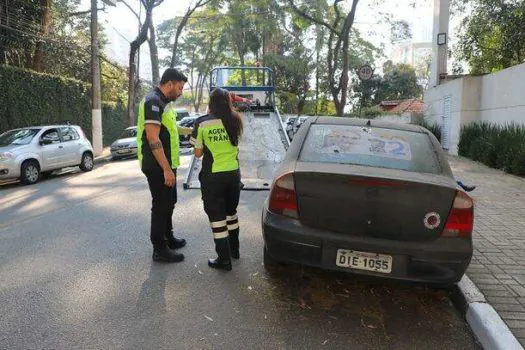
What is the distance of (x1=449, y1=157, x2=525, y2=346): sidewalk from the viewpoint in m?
3.75

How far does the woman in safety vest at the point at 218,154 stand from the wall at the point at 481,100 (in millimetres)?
9707

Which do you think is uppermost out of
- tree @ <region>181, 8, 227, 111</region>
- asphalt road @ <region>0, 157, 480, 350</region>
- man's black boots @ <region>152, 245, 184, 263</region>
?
→ tree @ <region>181, 8, 227, 111</region>

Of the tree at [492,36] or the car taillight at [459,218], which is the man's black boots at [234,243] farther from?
the tree at [492,36]

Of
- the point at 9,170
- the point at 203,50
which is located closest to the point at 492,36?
the point at 9,170

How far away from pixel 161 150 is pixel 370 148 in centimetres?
187

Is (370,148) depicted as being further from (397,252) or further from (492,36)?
(492,36)

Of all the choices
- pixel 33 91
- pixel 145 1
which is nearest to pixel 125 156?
pixel 33 91

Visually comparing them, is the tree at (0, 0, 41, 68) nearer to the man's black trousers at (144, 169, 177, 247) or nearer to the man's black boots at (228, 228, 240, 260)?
the man's black trousers at (144, 169, 177, 247)

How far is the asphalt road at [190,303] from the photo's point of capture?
3299mm

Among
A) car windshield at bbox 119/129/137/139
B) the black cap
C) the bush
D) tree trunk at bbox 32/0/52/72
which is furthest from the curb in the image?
tree trunk at bbox 32/0/52/72

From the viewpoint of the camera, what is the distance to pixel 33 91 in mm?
17406

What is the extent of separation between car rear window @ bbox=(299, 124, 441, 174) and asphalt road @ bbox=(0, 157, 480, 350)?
984 mm

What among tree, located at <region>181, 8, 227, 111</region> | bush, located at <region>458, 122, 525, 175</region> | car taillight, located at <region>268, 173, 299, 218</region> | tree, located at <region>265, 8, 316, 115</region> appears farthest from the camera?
tree, located at <region>181, 8, 227, 111</region>

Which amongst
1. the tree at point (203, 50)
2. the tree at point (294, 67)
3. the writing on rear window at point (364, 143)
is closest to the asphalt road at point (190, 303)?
the writing on rear window at point (364, 143)
